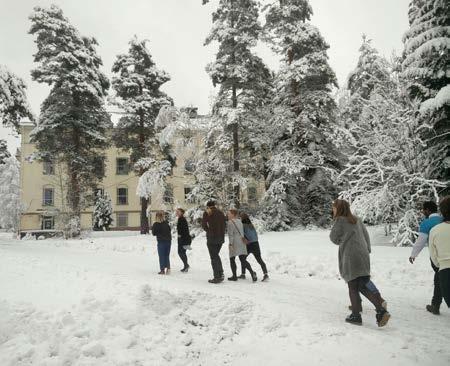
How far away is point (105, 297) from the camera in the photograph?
646 cm

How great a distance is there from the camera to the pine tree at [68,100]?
25781mm

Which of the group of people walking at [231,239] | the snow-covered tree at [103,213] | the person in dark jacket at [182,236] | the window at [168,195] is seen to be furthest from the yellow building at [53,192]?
the group of people walking at [231,239]

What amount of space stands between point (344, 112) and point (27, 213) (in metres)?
41.5

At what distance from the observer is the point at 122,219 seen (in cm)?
5128

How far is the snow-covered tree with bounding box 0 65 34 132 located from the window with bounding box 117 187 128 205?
3339 cm

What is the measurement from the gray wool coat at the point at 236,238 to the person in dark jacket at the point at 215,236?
9.9 inches

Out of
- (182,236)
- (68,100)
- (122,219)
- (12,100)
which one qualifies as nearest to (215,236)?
(182,236)

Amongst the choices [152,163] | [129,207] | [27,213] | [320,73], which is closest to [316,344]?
[320,73]

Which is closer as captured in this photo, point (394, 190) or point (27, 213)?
point (394, 190)

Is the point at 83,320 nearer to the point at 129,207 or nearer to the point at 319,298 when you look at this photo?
the point at 319,298

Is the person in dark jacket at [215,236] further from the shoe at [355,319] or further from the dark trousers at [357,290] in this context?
the dark trousers at [357,290]

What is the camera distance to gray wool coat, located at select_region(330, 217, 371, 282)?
18.6 ft

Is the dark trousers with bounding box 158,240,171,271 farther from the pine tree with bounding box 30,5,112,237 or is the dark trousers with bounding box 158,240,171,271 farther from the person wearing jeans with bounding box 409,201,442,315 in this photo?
the pine tree with bounding box 30,5,112,237

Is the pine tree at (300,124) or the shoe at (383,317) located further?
the pine tree at (300,124)
